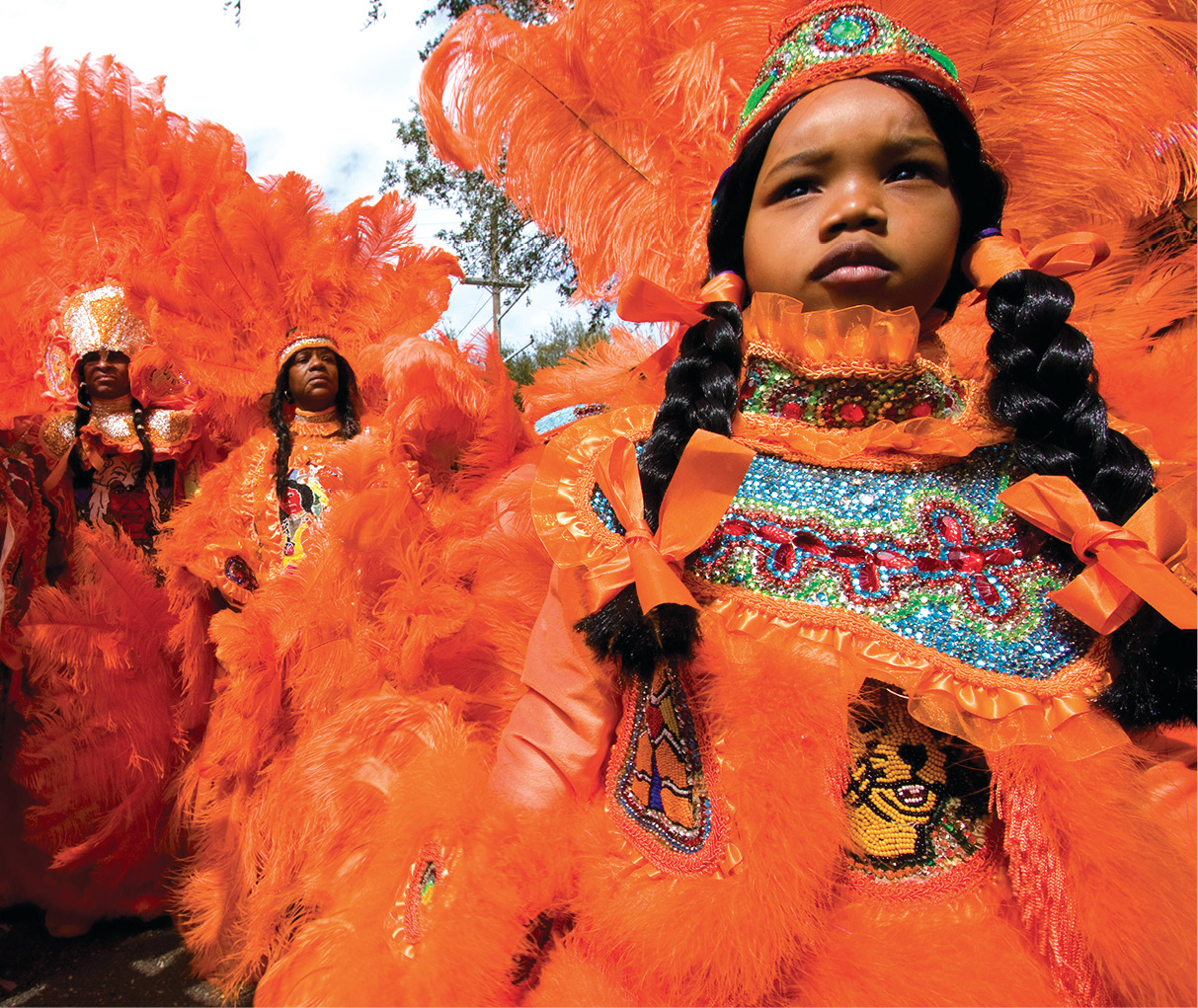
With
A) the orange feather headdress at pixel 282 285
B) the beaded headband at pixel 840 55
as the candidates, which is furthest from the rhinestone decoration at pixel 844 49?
the orange feather headdress at pixel 282 285

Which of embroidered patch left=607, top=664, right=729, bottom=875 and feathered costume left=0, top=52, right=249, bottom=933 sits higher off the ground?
feathered costume left=0, top=52, right=249, bottom=933

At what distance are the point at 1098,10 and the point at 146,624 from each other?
2.90 metres

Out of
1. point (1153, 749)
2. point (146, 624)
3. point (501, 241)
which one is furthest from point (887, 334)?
point (501, 241)

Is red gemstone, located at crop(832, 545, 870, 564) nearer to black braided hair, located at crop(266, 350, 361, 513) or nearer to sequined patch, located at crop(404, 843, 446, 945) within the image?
sequined patch, located at crop(404, 843, 446, 945)

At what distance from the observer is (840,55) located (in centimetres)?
98

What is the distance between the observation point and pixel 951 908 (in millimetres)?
794

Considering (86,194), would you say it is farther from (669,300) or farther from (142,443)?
(669,300)

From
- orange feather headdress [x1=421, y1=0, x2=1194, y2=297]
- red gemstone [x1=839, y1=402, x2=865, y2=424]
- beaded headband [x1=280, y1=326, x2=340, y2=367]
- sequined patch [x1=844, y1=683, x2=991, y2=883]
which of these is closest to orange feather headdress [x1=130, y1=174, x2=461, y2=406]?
beaded headband [x1=280, y1=326, x2=340, y2=367]

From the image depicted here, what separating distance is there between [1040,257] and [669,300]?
1.63 feet

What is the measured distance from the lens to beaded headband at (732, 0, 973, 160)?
97 cm

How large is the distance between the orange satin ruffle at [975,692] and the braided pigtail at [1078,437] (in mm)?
28

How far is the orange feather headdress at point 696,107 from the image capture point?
1.14 metres

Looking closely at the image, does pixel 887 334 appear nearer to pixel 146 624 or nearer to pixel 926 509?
pixel 926 509

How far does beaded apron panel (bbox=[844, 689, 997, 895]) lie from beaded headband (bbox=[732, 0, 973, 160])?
78cm
